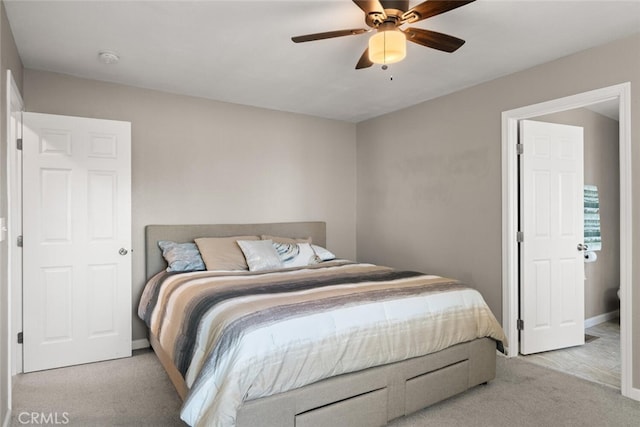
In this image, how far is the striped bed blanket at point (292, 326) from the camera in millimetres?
1852

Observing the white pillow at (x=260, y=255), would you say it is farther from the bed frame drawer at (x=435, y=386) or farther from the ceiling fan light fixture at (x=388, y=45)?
the ceiling fan light fixture at (x=388, y=45)

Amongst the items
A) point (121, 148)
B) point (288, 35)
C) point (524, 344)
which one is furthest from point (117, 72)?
point (524, 344)

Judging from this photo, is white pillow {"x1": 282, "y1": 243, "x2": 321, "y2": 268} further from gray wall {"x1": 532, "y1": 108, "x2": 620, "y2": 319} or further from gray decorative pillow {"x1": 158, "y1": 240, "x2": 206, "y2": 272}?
gray wall {"x1": 532, "y1": 108, "x2": 620, "y2": 319}

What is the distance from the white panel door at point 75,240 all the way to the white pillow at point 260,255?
1045mm

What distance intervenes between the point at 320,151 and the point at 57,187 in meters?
2.84

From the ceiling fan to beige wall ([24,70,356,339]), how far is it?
7.20 feet

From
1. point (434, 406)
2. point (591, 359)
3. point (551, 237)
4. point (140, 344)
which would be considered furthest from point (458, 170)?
point (140, 344)

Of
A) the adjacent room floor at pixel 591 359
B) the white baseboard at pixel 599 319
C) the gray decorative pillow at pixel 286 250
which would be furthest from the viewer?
the white baseboard at pixel 599 319

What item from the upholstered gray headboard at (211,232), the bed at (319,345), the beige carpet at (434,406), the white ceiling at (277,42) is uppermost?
the white ceiling at (277,42)

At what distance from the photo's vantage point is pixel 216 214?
13.6ft

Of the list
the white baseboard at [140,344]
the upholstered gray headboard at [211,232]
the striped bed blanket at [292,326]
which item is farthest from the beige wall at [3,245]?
the upholstered gray headboard at [211,232]

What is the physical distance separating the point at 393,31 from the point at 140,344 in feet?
11.4

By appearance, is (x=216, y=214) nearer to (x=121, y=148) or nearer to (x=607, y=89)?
(x=121, y=148)

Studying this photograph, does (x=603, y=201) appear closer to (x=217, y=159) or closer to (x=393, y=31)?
(x=393, y=31)
